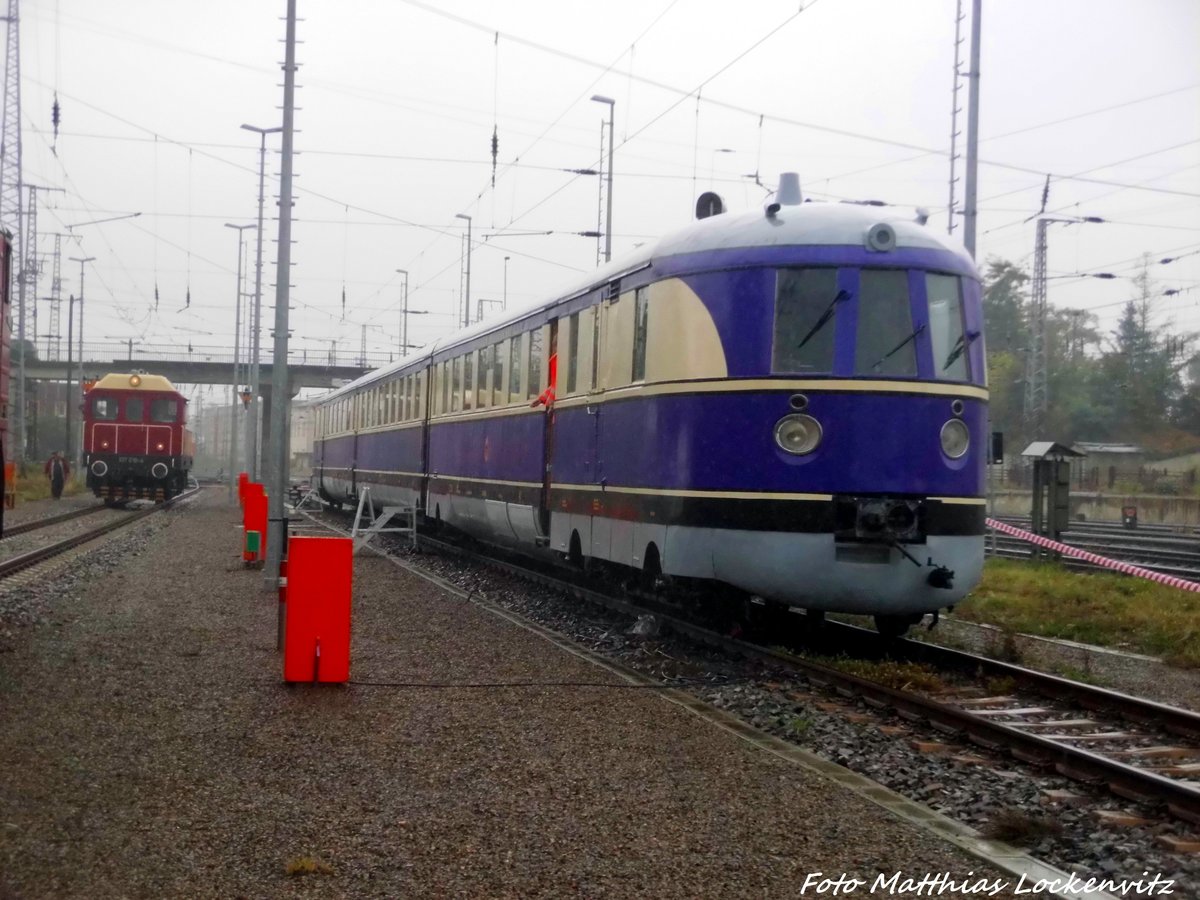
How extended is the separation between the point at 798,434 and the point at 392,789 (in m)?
4.60

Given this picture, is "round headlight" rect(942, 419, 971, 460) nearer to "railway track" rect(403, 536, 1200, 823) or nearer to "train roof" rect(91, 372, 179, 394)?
"railway track" rect(403, 536, 1200, 823)

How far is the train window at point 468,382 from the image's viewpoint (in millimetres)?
18672

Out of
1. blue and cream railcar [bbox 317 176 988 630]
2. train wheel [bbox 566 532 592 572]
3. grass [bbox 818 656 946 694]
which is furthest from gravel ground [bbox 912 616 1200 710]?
train wheel [bbox 566 532 592 572]

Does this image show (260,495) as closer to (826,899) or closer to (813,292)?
(813,292)

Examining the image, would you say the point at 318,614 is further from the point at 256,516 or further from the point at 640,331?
the point at 256,516

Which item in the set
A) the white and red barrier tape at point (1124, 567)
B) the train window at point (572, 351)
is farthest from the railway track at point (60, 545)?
the white and red barrier tape at point (1124, 567)

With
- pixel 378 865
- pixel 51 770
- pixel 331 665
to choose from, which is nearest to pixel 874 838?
pixel 378 865

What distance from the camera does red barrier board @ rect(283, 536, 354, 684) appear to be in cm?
926

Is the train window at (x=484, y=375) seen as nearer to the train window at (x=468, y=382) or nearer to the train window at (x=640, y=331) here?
the train window at (x=468, y=382)

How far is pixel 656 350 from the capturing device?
433 inches

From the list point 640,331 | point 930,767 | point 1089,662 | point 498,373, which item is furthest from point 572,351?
point 930,767

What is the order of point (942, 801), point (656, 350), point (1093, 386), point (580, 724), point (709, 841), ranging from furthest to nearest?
point (1093, 386), point (656, 350), point (580, 724), point (942, 801), point (709, 841)

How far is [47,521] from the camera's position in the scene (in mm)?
29641

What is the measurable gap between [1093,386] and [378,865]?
165ft
